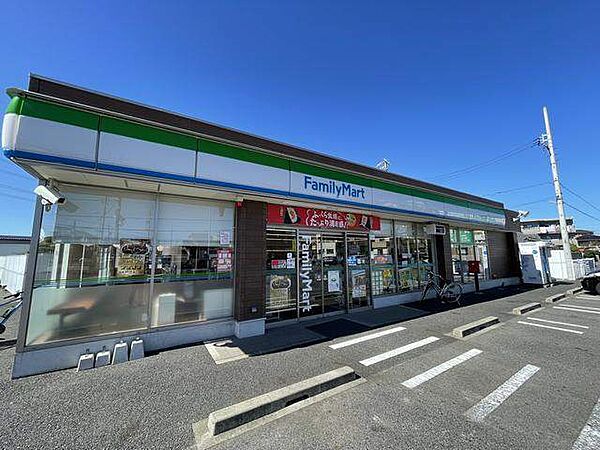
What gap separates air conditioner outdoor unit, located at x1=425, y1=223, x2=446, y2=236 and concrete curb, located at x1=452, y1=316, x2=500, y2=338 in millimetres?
4547

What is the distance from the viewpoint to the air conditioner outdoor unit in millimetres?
11359

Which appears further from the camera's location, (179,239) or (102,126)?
(179,239)

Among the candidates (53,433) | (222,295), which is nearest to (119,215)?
(222,295)

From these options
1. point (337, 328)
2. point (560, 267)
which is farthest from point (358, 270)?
point (560, 267)

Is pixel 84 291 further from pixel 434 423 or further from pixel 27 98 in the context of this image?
pixel 434 423

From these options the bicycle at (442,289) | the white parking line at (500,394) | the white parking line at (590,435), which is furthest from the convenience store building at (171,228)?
the white parking line at (590,435)

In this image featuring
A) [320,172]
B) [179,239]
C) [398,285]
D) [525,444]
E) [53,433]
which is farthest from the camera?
[398,285]

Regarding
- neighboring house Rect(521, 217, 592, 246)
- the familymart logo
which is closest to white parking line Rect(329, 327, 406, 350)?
the familymart logo

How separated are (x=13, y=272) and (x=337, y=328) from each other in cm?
1794

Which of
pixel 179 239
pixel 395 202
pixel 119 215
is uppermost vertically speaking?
pixel 395 202

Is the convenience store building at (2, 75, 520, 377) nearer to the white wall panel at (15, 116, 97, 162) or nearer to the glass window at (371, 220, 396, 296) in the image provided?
the white wall panel at (15, 116, 97, 162)

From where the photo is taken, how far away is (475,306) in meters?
9.70

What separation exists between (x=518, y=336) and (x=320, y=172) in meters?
6.64

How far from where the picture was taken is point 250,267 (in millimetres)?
6629
